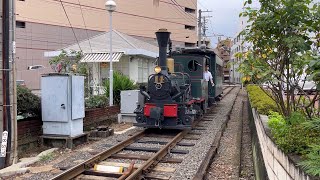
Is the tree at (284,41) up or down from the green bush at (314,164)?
up

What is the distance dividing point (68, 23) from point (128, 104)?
35313 mm

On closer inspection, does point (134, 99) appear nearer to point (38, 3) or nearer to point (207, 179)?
point (207, 179)

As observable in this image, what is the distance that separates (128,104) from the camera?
12.7 meters

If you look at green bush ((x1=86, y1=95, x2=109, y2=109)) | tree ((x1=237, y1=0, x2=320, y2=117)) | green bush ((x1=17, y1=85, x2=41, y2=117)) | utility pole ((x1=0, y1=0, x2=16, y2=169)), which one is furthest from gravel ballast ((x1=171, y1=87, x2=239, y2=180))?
green bush ((x1=17, y1=85, x2=41, y2=117))

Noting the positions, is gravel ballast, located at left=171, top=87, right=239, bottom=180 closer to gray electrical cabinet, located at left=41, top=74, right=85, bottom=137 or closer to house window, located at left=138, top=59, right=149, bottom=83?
gray electrical cabinet, located at left=41, top=74, right=85, bottom=137

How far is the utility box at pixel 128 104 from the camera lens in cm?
1263

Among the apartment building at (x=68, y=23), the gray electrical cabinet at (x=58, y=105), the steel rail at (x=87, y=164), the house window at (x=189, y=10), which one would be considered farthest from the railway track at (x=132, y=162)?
the house window at (x=189, y=10)

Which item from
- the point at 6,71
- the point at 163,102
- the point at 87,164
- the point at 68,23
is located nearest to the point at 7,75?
the point at 6,71

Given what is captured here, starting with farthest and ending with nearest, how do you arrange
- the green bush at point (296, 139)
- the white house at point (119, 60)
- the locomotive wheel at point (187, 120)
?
the white house at point (119, 60)
the locomotive wheel at point (187, 120)
the green bush at point (296, 139)

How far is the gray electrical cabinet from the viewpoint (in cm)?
870

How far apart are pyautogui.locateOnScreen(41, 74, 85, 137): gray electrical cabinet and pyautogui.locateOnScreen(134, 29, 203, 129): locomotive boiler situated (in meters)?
2.41

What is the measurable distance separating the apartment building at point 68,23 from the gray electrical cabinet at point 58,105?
20.5 m

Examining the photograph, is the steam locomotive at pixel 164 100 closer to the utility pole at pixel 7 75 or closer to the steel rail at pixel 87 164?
the steel rail at pixel 87 164

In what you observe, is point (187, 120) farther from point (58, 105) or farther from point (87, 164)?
point (87, 164)
